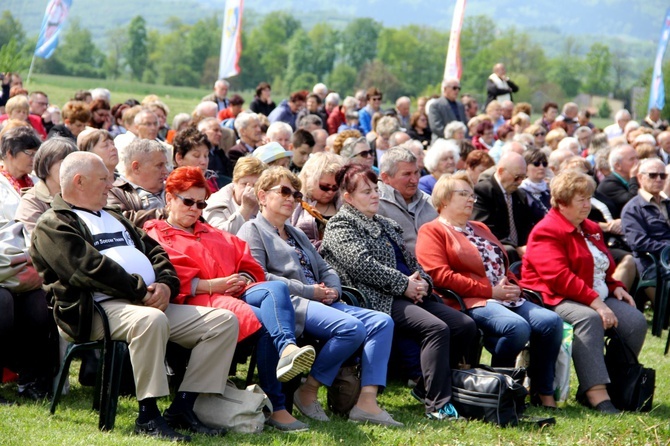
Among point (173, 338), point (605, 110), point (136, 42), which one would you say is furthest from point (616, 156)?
point (136, 42)

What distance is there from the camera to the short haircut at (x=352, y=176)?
243 inches

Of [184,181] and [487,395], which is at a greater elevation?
[184,181]

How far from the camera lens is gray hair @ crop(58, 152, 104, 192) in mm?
4926

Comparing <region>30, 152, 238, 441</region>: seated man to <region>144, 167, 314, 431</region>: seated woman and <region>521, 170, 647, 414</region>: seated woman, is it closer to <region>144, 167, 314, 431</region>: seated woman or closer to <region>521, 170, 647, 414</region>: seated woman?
<region>144, 167, 314, 431</region>: seated woman

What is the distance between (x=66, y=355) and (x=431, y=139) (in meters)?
11.0

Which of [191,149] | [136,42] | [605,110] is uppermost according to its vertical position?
[191,149]

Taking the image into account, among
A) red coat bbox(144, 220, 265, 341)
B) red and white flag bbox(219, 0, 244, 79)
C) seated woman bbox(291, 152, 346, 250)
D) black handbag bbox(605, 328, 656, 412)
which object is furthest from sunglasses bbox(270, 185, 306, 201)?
red and white flag bbox(219, 0, 244, 79)

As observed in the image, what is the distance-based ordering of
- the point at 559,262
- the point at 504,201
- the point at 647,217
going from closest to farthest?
1. the point at 559,262
2. the point at 504,201
3. the point at 647,217

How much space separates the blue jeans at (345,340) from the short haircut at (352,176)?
1.00 meters

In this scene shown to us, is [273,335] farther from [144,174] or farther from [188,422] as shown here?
[144,174]

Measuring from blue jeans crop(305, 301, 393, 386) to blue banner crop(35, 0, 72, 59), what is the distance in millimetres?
14935

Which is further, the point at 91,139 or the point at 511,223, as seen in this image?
the point at 511,223

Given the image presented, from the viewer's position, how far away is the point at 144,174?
20.7 ft

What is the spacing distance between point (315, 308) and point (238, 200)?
4.63 feet
